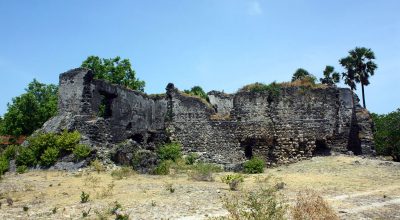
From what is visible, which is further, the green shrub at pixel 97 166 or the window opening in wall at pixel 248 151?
the window opening in wall at pixel 248 151

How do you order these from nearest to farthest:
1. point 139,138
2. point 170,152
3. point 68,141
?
1. point 68,141
2. point 170,152
3. point 139,138

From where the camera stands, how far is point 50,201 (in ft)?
37.0

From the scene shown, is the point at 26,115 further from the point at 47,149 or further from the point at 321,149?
the point at 321,149

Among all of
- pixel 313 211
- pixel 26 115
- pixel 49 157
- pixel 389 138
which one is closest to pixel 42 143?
pixel 49 157

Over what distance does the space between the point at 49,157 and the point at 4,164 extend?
184cm

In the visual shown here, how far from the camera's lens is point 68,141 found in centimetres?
1800

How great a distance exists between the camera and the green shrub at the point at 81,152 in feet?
58.0

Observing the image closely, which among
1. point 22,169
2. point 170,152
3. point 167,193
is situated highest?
point 170,152

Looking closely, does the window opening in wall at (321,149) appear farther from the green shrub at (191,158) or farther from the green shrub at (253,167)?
the green shrub at (191,158)

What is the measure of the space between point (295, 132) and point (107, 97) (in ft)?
32.5

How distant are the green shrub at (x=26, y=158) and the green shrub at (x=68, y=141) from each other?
1.16m

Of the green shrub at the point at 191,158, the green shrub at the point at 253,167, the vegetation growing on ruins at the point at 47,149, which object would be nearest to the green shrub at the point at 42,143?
the vegetation growing on ruins at the point at 47,149

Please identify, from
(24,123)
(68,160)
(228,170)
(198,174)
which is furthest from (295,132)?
(24,123)

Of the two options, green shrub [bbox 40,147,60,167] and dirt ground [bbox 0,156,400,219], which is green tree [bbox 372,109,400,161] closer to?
dirt ground [bbox 0,156,400,219]
